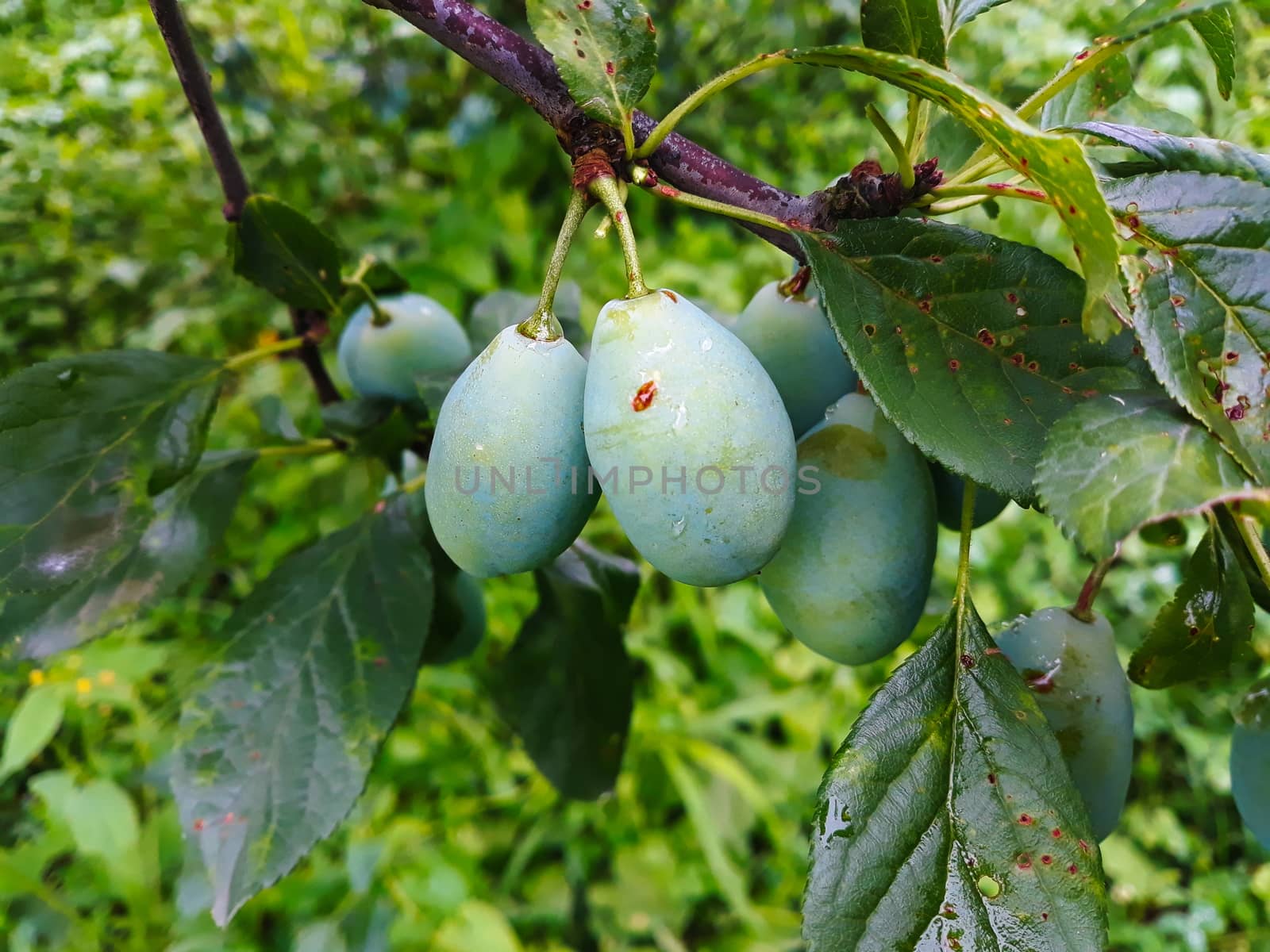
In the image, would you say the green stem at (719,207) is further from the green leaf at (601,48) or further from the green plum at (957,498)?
the green plum at (957,498)

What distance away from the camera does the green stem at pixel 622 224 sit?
1.42 ft

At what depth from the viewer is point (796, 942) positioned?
1460 mm

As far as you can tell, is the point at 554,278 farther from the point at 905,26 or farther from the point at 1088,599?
the point at 1088,599

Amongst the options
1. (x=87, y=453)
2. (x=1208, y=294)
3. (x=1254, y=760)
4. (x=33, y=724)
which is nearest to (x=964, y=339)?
(x=1208, y=294)

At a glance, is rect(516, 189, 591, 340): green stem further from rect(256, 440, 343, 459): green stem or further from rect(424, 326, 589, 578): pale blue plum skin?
rect(256, 440, 343, 459): green stem

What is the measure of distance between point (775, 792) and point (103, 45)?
169cm

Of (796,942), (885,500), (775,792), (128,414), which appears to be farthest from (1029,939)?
(775,792)

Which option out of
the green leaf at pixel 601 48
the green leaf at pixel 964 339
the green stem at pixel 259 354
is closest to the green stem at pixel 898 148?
the green leaf at pixel 964 339

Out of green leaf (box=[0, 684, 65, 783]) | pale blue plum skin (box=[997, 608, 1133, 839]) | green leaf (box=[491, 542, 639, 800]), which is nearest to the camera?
pale blue plum skin (box=[997, 608, 1133, 839])

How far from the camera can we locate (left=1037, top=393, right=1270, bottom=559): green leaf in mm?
362

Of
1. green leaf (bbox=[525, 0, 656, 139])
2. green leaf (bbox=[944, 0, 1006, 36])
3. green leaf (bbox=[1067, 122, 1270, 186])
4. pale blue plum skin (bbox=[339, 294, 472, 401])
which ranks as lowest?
pale blue plum skin (bbox=[339, 294, 472, 401])

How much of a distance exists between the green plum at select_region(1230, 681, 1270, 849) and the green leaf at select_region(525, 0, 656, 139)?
23.7 inches

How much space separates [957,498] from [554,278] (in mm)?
352

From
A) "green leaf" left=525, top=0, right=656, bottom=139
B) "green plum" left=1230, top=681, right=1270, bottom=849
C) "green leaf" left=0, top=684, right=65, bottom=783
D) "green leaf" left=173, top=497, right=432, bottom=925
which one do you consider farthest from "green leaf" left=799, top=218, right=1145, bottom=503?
"green leaf" left=0, top=684, right=65, bottom=783
